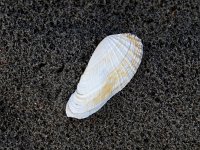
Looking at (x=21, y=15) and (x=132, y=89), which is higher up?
(x=21, y=15)

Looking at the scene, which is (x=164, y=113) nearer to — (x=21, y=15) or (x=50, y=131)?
(x=50, y=131)

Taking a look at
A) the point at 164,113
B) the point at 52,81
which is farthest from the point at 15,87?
the point at 164,113

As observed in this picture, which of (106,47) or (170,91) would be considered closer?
(106,47)

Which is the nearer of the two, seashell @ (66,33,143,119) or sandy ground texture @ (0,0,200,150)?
seashell @ (66,33,143,119)

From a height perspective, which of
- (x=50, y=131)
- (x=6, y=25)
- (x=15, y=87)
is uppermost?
(x=6, y=25)
